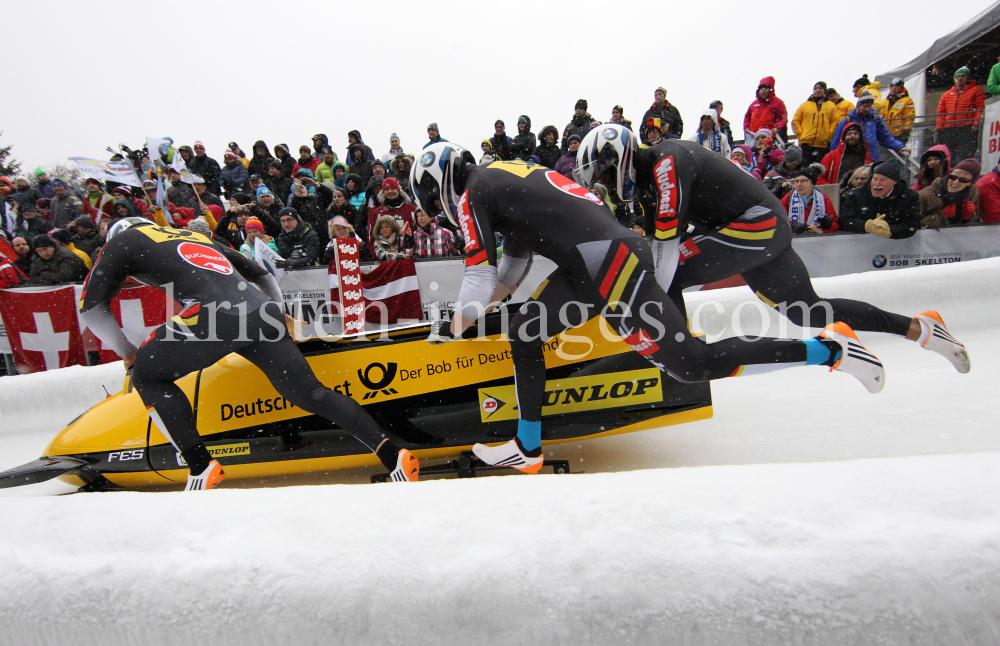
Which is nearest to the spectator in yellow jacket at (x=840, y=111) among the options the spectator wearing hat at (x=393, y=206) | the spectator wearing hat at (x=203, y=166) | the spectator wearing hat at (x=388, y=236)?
the spectator wearing hat at (x=393, y=206)

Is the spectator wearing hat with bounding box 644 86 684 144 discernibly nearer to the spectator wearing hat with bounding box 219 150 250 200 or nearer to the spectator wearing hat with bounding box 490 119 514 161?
the spectator wearing hat with bounding box 490 119 514 161

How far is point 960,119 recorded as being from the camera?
22.1ft

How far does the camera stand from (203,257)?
228cm

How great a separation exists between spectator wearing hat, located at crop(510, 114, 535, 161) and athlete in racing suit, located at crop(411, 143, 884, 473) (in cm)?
613

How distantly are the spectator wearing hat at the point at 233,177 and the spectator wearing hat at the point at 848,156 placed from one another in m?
7.82

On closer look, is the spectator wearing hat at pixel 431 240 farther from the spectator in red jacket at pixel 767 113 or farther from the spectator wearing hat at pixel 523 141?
the spectator in red jacket at pixel 767 113

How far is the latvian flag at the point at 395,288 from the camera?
573cm

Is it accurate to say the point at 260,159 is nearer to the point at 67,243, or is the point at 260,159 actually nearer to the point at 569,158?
the point at 67,243

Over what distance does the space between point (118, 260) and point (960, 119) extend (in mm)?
8723

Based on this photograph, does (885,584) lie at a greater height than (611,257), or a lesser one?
lesser

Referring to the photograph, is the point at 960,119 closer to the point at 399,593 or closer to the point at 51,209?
the point at 399,593

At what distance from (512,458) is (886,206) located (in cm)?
449

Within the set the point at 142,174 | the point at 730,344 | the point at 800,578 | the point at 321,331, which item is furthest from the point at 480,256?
the point at 142,174

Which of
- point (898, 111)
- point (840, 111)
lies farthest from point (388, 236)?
point (898, 111)
